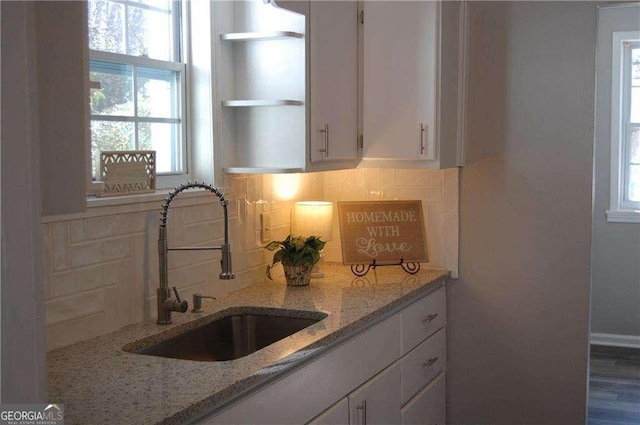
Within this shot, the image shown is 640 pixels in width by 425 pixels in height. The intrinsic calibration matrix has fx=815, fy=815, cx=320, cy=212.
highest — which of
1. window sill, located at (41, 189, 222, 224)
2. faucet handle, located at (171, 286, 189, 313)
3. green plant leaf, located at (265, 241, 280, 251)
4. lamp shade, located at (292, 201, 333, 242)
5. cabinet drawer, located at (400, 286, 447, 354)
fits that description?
window sill, located at (41, 189, 222, 224)

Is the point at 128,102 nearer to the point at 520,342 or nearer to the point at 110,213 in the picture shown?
the point at 110,213

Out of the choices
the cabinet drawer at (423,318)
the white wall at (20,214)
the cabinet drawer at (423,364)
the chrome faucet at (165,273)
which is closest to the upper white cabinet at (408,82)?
the cabinet drawer at (423,318)

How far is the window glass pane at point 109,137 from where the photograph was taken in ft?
8.36

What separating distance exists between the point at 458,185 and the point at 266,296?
112 cm

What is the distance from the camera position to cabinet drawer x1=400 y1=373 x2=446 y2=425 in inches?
129

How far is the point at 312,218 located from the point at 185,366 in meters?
1.42

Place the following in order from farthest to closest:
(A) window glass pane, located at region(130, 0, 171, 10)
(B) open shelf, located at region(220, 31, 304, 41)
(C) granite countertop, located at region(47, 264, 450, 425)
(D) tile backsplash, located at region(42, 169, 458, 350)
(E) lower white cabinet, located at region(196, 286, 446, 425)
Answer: (B) open shelf, located at region(220, 31, 304, 41), (A) window glass pane, located at region(130, 0, 171, 10), (D) tile backsplash, located at region(42, 169, 458, 350), (E) lower white cabinet, located at region(196, 286, 446, 425), (C) granite countertop, located at region(47, 264, 450, 425)

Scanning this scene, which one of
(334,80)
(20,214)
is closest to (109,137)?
(334,80)

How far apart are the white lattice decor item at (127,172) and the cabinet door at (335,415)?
918 mm

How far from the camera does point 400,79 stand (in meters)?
3.41

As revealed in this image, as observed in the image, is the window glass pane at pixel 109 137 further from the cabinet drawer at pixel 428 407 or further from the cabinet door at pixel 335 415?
the cabinet drawer at pixel 428 407

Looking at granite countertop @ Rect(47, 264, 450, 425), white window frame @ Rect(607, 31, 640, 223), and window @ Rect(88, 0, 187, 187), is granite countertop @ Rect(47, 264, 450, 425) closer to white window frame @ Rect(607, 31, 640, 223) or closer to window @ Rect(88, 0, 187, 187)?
window @ Rect(88, 0, 187, 187)

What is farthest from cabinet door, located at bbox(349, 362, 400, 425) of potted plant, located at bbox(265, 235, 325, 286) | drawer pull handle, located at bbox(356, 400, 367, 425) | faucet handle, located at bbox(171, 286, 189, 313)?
faucet handle, located at bbox(171, 286, 189, 313)

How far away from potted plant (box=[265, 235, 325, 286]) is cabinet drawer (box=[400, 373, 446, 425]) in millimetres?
657
